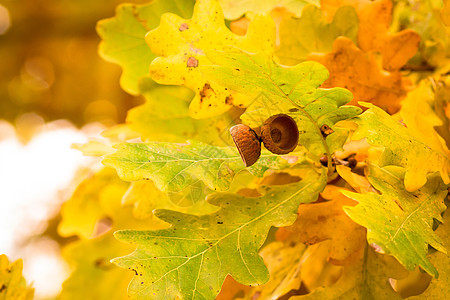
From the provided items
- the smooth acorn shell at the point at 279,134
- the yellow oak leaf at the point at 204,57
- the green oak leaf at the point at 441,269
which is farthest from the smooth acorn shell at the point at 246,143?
the green oak leaf at the point at 441,269

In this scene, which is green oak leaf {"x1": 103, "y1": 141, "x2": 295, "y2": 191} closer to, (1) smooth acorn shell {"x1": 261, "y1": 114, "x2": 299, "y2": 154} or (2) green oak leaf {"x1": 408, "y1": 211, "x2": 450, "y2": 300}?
(1) smooth acorn shell {"x1": 261, "y1": 114, "x2": 299, "y2": 154}

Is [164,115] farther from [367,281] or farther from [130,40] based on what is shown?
[367,281]

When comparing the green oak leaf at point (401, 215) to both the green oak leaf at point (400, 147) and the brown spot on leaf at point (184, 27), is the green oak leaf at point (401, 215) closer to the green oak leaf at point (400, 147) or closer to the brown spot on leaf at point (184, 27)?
the green oak leaf at point (400, 147)

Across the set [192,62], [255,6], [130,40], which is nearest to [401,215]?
[192,62]

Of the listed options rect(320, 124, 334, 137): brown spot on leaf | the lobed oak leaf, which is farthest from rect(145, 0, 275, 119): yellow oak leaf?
the lobed oak leaf

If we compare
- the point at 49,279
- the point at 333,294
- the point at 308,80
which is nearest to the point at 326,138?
the point at 308,80
